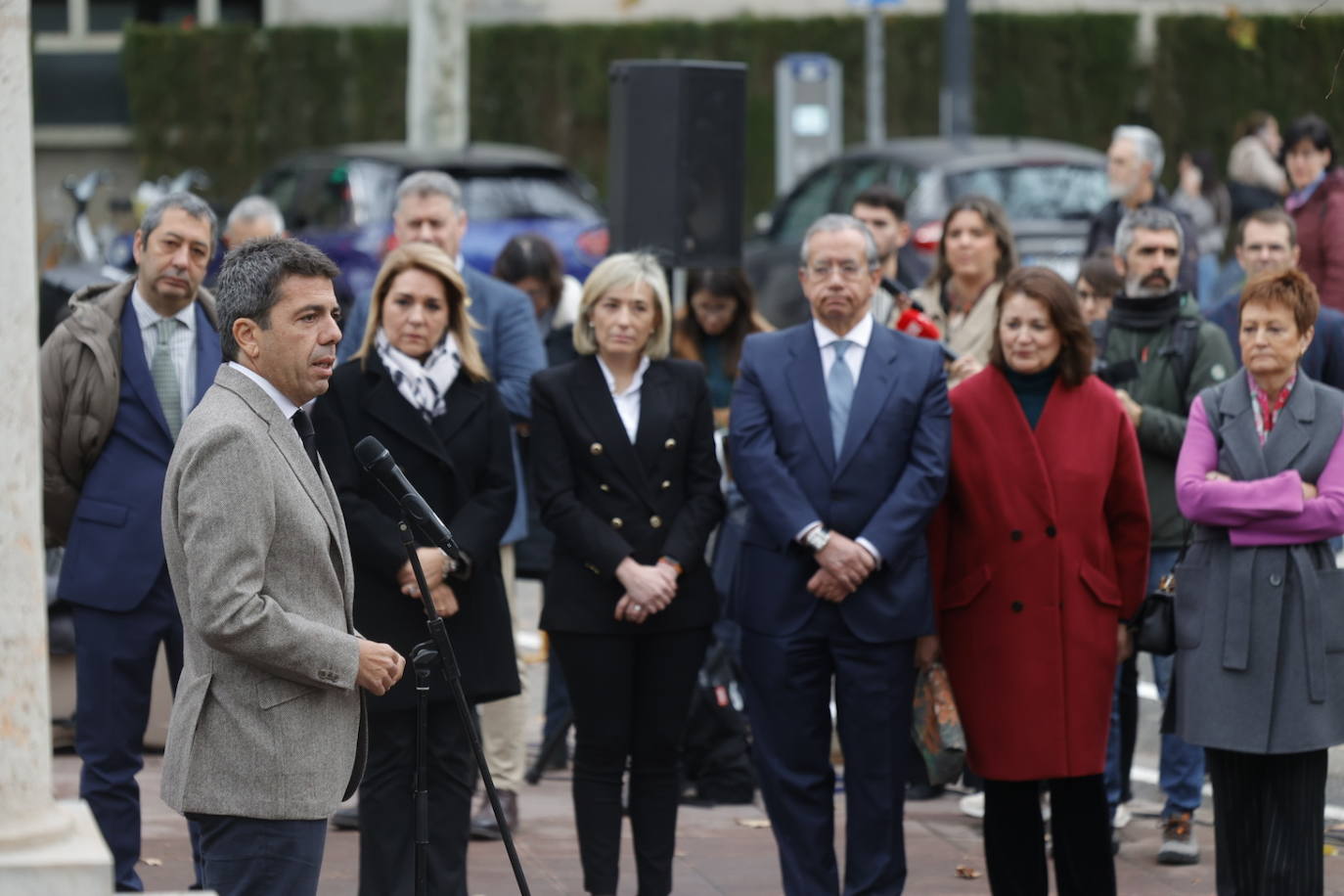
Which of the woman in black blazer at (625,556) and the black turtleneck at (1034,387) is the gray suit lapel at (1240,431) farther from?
the woman in black blazer at (625,556)

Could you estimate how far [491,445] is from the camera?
6805mm

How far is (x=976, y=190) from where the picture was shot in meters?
15.0

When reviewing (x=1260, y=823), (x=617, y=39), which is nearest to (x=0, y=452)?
(x=1260, y=823)

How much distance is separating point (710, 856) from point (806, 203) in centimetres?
940

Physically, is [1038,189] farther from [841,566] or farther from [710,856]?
[841,566]

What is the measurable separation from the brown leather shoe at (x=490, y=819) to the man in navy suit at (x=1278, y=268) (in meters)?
3.08

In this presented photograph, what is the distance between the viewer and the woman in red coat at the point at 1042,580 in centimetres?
657

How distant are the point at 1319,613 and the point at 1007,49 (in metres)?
19.9

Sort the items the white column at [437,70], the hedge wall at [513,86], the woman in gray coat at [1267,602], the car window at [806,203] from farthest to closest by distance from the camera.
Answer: the hedge wall at [513,86], the white column at [437,70], the car window at [806,203], the woman in gray coat at [1267,602]

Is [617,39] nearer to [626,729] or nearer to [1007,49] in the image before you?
[1007,49]

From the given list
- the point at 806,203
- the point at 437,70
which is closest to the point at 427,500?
the point at 806,203

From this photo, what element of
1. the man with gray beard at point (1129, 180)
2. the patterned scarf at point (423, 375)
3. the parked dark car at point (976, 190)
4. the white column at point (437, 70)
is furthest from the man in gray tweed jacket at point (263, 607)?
the white column at point (437, 70)

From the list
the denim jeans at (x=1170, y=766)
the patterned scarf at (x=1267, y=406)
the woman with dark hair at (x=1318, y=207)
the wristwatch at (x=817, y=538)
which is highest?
the woman with dark hair at (x=1318, y=207)

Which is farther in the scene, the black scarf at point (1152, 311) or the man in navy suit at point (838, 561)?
the black scarf at point (1152, 311)
